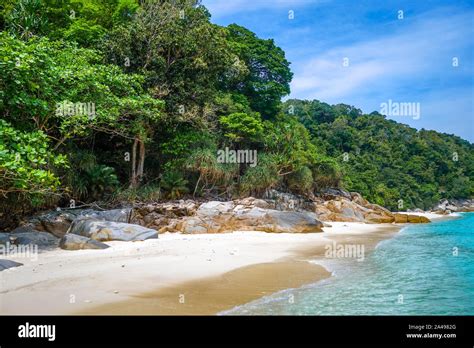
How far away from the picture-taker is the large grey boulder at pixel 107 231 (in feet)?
40.0

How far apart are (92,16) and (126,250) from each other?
18.2 m

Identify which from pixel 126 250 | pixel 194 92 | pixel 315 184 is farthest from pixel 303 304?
pixel 315 184

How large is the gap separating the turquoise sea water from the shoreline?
17.2 inches

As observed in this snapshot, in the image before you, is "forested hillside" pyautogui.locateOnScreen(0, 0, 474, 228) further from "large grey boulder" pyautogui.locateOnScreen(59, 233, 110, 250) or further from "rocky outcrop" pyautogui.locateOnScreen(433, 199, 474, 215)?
"rocky outcrop" pyautogui.locateOnScreen(433, 199, 474, 215)

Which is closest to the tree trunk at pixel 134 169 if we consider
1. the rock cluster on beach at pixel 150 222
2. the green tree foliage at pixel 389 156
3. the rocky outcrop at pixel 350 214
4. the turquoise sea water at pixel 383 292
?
the rock cluster on beach at pixel 150 222

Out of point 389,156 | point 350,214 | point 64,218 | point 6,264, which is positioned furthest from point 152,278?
point 389,156

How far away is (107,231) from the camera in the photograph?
12.2 metres

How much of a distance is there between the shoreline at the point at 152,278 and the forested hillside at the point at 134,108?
2.47 metres

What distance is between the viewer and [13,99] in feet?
32.3

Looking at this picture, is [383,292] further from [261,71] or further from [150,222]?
[261,71]

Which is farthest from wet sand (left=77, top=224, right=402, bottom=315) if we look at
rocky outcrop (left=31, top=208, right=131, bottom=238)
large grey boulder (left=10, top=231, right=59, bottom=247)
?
rocky outcrop (left=31, top=208, right=131, bottom=238)

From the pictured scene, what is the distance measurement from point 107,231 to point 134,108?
5.77 meters

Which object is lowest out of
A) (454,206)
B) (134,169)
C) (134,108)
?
(454,206)

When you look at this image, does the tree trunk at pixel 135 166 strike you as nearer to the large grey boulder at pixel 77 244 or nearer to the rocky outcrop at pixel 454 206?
the large grey boulder at pixel 77 244
